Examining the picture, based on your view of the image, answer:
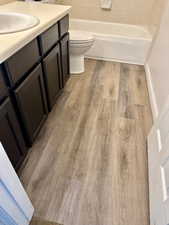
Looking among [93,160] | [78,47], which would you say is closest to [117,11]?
[78,47]

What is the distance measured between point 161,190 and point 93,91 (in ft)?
4.45

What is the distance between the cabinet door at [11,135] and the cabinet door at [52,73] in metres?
0.49

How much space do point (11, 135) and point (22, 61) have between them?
1.42 ft

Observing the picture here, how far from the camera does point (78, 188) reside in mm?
1140

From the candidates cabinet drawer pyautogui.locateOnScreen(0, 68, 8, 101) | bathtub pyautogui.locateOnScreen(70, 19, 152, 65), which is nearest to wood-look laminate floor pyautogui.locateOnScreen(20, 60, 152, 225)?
cabinet drawer pyautogui.locateOnScreen(0, 68, 8, 101)

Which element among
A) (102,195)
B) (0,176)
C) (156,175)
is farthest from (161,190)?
(0,176)

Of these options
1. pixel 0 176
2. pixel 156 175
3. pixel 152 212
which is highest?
pixel 0 176

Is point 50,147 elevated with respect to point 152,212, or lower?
lower

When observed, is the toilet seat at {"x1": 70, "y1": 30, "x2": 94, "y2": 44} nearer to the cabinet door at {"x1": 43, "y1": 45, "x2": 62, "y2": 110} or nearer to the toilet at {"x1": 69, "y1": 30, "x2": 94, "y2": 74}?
the toilet at {"x1": 69, "y1": 30, "x2": 94, "y2": 74}

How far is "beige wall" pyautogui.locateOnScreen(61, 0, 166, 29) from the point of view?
2725mm

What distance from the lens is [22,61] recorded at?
0.95 metres

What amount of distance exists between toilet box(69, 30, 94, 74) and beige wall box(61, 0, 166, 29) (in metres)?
1.11

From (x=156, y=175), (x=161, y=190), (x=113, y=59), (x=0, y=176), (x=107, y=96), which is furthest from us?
(x=113, y=59)

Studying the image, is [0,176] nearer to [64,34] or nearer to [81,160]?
[81,160]
